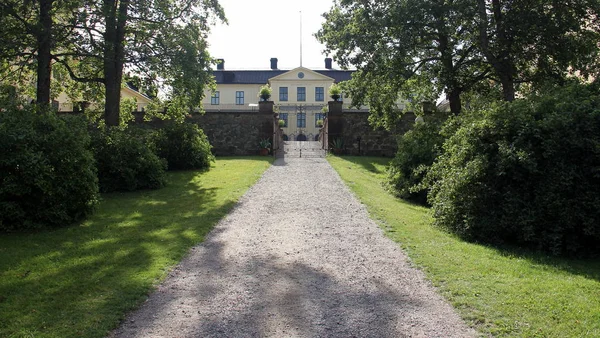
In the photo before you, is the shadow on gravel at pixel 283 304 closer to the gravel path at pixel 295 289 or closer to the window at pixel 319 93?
the gravel path at pixel 295 289

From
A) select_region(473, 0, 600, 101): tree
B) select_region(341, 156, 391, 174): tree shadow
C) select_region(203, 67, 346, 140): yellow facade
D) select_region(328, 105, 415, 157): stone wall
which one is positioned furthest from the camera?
select_region(203, 67, 346, 140): yellow facade

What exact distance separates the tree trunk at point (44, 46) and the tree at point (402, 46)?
32.9 ft

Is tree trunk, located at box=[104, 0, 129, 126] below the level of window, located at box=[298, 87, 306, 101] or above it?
below

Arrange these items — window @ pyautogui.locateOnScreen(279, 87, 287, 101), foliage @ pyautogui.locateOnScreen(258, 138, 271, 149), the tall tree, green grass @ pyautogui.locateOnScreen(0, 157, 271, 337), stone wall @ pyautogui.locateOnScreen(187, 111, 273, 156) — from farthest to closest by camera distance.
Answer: window @ pyautogui.locateOnScreen(279, 87, 287, 101)
stone wall @ pyautogui.locateOnScreen(187, 111, 273, 156)
foliage @ pyautogui.locateOnScreen(258, 138, 271, 149)
the tall tree
green grass @ pyautogui.locateOnScreen(0, 157, 271, 337)

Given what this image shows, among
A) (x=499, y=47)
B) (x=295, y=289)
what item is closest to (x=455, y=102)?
(x=499, y=47)

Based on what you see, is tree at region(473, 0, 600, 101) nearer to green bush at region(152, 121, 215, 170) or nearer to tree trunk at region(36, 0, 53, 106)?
green bush at region(152, 121, 215, 170)

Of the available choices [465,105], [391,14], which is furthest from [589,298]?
[465,105]

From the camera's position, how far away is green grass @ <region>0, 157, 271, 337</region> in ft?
13.4

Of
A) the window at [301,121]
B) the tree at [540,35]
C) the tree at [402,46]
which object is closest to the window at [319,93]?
the window at [301,121]

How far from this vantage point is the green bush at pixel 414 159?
12.3 m

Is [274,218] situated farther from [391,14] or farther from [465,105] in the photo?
[465,105]

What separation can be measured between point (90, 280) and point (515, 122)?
23.2 ft

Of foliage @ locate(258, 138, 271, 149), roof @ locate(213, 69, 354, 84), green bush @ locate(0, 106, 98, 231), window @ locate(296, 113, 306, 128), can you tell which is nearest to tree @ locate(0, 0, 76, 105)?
green bush @ locate(0, 106, 98, 231)

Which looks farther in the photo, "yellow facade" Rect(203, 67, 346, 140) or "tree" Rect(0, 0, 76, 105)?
"yellow facade" Rect(203, 67, 346, 140)
